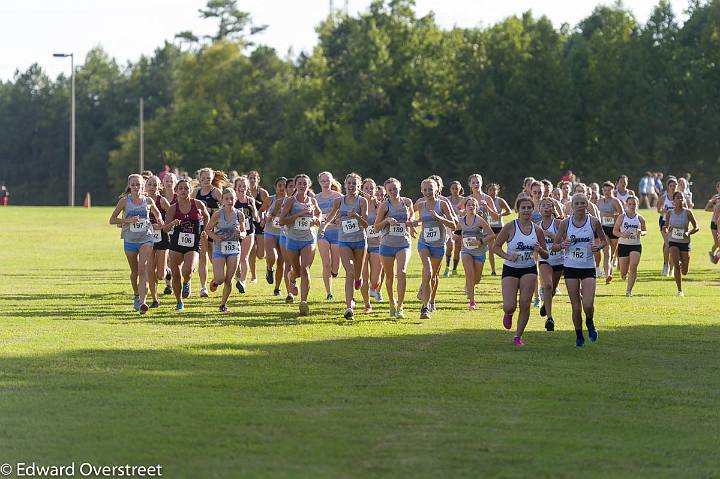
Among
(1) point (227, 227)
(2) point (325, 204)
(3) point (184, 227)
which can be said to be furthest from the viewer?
(2) point (325, 204)

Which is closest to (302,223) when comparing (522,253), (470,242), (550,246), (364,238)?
(364,238)

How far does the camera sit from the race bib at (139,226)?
1912 cm

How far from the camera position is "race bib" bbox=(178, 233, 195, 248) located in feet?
65.4

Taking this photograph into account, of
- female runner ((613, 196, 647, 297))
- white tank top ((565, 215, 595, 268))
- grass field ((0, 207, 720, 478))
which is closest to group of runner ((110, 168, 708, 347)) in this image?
white tank top ((565, 215, 595, 268))

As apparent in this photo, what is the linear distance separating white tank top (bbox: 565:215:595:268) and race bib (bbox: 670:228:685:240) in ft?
26.6

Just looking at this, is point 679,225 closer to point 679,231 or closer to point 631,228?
point 679,231

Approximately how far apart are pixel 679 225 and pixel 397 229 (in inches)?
265

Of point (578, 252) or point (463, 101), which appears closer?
point (578, 252)

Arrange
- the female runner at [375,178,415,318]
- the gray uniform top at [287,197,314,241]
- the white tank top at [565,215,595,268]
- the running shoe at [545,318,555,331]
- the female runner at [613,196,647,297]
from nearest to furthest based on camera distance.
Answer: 1. the white tank top at [565,215,595,268]
2. the running shoe at [545,318,555,331]
3. the female runner at [375,178,415,318]
4. the gray uniform top at [287,197,314,241]
5. the female runner at [613,196,647,297]

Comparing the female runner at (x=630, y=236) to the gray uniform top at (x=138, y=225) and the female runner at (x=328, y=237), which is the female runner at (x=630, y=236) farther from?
the gray uniform top at (x=138, y=225)

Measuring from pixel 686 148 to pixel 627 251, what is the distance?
61775 mm

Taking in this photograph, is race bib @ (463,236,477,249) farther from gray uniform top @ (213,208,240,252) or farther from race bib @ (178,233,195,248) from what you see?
race bib @ (178,233,195,248)

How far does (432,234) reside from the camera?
19.3 meters

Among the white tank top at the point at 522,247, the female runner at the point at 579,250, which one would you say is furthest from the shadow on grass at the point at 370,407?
the white tank top at the point at 522,247
